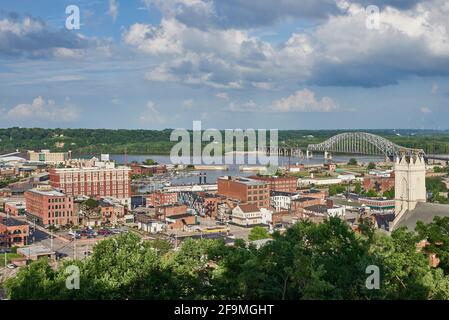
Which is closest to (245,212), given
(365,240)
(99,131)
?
(365,240)

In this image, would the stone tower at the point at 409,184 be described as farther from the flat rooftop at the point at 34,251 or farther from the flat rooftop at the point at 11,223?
the flat rooftop at the point at 11,223

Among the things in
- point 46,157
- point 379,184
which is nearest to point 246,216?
point 379,184

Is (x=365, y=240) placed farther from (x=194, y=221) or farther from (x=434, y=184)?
(x=434, y=184)
